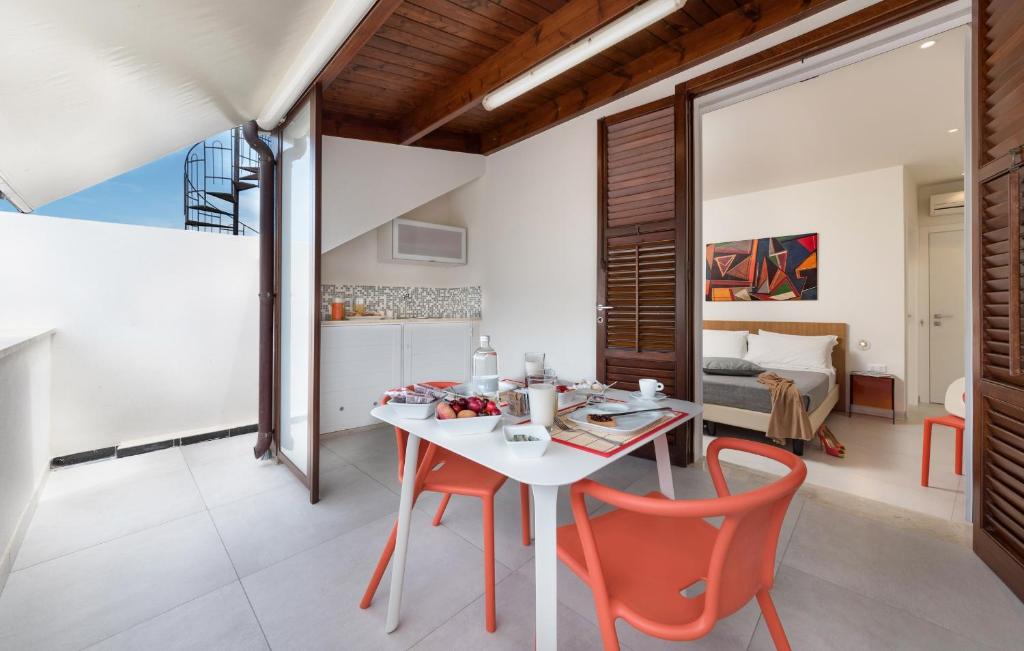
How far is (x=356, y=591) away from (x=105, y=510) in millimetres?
1674

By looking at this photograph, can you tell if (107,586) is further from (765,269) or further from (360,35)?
(765,269)

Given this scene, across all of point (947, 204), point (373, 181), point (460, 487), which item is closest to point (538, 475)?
point (460, 487)

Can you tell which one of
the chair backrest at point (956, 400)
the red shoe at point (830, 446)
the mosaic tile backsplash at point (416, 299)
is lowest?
the red shoe at point (830, 446)

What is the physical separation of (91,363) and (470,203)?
3324 mm

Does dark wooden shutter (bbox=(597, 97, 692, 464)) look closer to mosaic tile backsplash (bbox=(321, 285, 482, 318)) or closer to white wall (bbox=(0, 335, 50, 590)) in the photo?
mosaic tile backsplash (bbox=(321, 285, 482, 318))

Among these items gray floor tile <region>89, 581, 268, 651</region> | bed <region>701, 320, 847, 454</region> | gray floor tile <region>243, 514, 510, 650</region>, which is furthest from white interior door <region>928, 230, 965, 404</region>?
gray floor tile <region>89, 581, 268, 651</region>

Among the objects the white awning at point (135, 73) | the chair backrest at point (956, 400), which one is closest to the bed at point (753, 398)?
the chair backrest at point (956, 400)

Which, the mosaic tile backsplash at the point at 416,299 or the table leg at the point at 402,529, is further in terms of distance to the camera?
the mosaic tile backsplash at the point at 416,299

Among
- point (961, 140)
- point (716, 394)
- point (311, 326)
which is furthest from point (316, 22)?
point (961, 140)

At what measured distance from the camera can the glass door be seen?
231 centimetres

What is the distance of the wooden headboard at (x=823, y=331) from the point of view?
14.9ft

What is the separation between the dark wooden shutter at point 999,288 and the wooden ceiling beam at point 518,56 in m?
1.44

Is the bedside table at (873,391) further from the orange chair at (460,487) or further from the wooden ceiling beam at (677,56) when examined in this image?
the orange chair at (460,487)

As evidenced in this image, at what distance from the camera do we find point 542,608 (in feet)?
3.15
